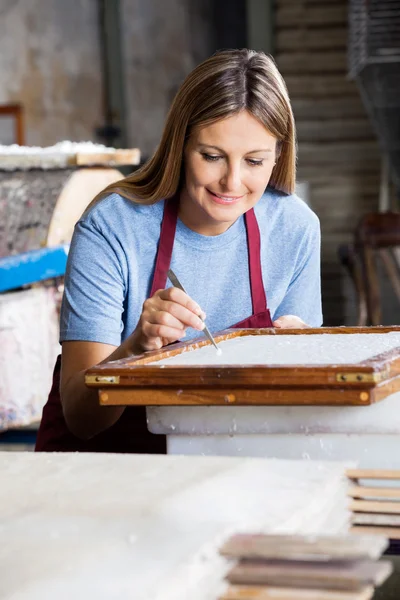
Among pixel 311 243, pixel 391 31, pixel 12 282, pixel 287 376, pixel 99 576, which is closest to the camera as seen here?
pixel 99 576

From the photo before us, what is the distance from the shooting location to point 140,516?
1068mm

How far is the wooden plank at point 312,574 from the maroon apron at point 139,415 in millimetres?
968

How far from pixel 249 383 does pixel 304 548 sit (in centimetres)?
50

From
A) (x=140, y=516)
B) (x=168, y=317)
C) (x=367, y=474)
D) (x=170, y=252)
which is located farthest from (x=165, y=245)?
(x=140, y=516)

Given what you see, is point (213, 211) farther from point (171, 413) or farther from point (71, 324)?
point (171, 413)

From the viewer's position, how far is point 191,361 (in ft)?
5.25

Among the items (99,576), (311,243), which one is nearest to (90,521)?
(99,576)

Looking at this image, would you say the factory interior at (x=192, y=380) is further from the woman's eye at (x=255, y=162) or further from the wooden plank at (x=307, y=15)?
the wooden plank at (x=307, y=15)

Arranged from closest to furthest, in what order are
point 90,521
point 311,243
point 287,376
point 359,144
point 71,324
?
point 90,521
point 287,376
point 71,324
point 311,243
point 359,144

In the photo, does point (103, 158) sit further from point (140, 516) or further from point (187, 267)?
point (140, 516)

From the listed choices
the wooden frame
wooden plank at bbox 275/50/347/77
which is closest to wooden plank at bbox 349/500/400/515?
the wooden frame

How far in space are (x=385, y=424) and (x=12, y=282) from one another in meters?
2.50

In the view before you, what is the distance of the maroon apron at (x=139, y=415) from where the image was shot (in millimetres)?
1945

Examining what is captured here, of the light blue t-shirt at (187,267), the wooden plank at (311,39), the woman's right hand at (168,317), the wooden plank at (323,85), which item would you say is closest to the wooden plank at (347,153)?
the wooden plank at (323,85)
